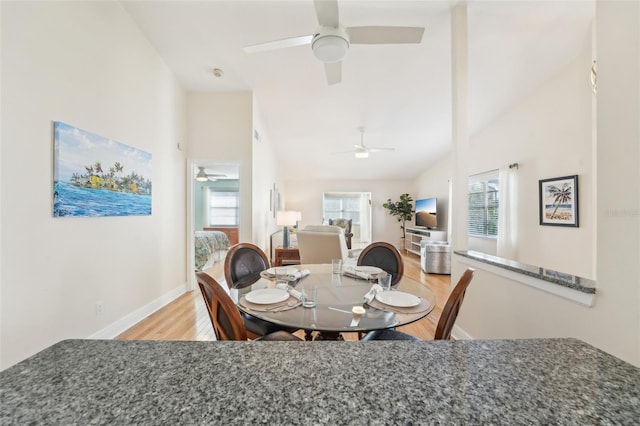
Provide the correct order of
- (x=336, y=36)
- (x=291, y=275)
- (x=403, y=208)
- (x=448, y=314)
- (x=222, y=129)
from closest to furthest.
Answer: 1. (x=448, y=314)
2. (x=336, y=36)
3. (x=291, y=275)
4. (x=222, y=129)
5. (x=403, y=208)

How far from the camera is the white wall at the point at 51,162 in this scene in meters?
1.71

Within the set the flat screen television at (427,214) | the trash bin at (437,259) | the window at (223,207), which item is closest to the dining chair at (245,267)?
the trash bin at (437,259)

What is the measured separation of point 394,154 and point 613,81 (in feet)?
17.8

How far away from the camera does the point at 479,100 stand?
12.9 ft

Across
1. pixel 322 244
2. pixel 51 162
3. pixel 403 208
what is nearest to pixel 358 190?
pixel 403 208

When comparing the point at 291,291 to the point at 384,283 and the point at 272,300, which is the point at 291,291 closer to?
the point at 272,300

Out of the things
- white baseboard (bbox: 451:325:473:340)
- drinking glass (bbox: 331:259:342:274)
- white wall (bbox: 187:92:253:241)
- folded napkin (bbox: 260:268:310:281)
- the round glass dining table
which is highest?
white wall (bbox: 187:92:253:241)

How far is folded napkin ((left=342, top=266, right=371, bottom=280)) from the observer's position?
1980 millimetres

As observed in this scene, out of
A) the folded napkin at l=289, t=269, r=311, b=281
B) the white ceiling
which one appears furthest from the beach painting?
the folded napkin at l=289, t=269, r=311, b=281

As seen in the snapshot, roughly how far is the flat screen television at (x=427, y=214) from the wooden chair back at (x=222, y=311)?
6.37 metres

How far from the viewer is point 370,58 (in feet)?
10.3

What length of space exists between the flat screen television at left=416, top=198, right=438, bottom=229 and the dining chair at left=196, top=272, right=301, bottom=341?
6348 mm

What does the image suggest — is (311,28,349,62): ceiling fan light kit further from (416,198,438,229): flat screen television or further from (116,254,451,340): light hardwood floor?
(416,198,438,229): flat screen television

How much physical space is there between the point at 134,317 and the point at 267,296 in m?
2.11
